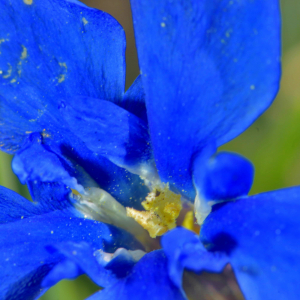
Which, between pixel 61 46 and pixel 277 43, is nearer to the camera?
pixel 277 43

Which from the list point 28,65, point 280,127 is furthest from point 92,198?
point 280,127

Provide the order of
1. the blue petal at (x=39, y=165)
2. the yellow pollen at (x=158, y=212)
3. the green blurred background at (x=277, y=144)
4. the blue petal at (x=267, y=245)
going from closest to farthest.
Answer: the blue petal at (x=267, y=245) → the blue petal at (x=39, y=165) → the yellow pollen at (x=158, y=212) → the green blurred background at (x=277, y=144)

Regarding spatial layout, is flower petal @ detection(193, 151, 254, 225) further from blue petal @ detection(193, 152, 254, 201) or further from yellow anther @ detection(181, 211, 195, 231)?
yellow anther @ detection(181, 211, 195, 231)

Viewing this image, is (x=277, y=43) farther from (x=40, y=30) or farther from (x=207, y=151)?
(x=40, y=30)

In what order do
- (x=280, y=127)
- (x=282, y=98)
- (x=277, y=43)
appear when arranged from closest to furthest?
1. (x=277, y=43)
2. (x=280, y=127)
3. (x=282, y=98)

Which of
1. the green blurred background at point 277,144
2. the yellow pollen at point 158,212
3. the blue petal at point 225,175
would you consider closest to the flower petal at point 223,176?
the blue petal at point 225,175

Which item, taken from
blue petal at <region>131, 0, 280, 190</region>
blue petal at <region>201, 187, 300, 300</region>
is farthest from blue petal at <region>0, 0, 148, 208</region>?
blue petal at <region>201, 187, 300, 300</region>

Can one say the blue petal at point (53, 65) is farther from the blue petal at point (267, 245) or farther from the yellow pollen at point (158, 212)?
the blue petal at point (267, 245)
